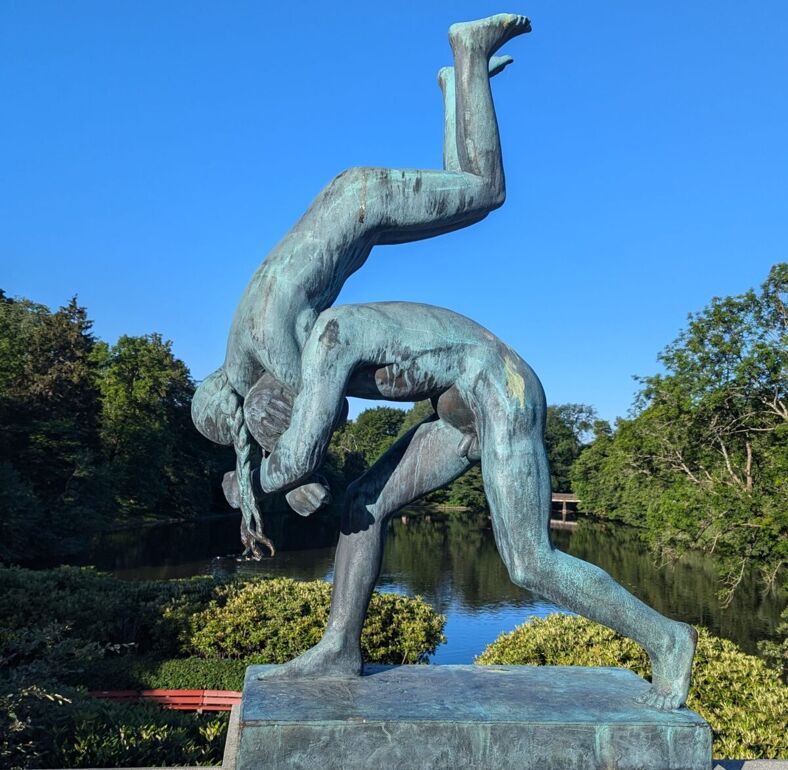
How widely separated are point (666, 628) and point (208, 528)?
3515 centimetres

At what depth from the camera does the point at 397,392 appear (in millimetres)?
3270

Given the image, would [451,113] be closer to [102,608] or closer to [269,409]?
[269,409]

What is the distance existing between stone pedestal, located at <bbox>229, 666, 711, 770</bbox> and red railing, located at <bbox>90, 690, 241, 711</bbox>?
4.02 metres

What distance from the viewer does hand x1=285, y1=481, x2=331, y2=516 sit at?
328 cm

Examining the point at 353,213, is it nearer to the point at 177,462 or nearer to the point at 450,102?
the point at 450,102

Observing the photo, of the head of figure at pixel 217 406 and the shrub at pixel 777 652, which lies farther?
the shrub at pixel 777 652

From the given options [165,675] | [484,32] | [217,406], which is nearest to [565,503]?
[165,675]

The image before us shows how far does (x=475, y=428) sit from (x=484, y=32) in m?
1.72

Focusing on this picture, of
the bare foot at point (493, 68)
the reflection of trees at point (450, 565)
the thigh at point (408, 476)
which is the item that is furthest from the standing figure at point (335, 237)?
the reflection of trees at point (450, 565)

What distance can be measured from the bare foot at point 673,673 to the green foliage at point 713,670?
92.4 inches

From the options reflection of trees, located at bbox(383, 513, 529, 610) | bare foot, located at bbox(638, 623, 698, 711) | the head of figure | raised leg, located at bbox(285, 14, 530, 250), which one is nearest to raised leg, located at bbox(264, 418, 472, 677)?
the head of figure

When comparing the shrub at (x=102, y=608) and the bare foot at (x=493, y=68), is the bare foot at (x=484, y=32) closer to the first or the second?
the bare foot at (x=493, y=68)

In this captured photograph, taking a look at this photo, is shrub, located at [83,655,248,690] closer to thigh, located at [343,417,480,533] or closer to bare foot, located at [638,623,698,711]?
thigh, located at [343,417,480,533]

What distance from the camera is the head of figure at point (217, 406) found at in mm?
3580
